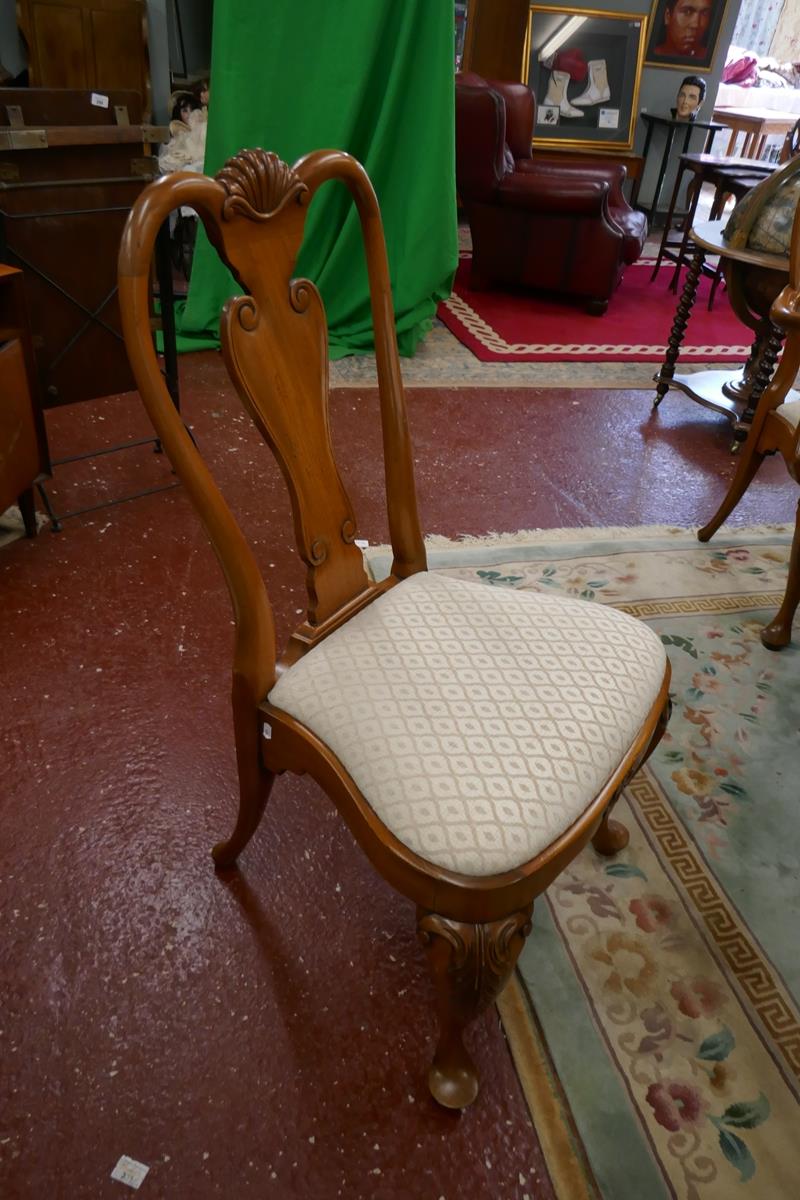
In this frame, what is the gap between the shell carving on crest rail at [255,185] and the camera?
0.90m

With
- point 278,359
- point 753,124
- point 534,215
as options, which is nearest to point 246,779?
point 278,359

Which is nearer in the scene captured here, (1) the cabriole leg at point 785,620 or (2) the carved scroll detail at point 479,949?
(2) the carved scroll detail at point 479,949

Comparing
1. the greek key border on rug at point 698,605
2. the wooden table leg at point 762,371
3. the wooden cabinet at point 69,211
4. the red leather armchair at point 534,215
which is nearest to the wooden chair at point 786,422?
the greek key border on rug at point 698,605

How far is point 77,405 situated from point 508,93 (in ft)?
10.9

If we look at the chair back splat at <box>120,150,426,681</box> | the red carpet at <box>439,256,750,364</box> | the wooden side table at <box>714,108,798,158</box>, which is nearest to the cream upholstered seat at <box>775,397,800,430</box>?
the chair back splat at <box>120,150,426,681</box>

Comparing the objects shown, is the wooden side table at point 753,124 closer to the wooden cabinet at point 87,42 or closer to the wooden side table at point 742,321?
the wooden side table at point 742,321

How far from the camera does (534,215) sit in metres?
4.11

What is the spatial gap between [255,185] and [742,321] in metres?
2.40

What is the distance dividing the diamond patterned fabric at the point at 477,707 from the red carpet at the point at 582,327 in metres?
2.69

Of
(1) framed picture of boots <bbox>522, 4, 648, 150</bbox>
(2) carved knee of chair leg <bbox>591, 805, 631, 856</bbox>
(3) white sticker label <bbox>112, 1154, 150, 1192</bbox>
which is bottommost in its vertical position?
(3) white sticker label <bbox>112, 1154, 150, 1192</bbox>

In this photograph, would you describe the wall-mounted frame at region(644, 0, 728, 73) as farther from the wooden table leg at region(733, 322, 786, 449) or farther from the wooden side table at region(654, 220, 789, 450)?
the wooden table leg at region(733, 322, 786, 449)

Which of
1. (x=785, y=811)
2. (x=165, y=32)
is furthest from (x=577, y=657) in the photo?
(x=165, y=32)

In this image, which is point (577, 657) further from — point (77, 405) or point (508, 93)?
point (508, 93)

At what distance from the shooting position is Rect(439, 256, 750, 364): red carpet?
378cm
